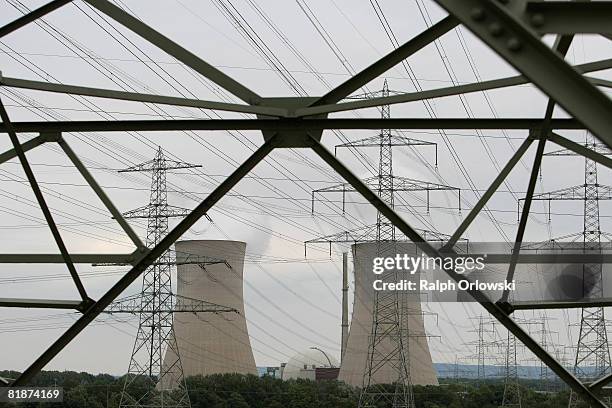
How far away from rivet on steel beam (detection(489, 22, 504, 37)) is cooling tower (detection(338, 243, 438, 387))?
2301 cm

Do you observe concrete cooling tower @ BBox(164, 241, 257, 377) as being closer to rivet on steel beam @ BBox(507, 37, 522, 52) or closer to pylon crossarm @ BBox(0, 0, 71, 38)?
pylon crossarm @ BBox(0, 0, 71, 38)

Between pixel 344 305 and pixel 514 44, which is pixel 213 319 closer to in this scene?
pixel 344 305

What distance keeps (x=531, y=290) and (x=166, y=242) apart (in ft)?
65.4

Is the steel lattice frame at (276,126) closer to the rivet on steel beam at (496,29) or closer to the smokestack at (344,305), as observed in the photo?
the rivet on steel beam at (496,29)

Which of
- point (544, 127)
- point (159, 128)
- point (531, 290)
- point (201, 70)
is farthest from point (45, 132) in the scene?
point (531, 290)

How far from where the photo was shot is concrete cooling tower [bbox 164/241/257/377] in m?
27.2

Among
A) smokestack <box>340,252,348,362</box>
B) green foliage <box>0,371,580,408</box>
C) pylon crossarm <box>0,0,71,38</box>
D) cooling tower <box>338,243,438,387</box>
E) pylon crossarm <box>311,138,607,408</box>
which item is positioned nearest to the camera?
pylon crossarm <box>0,0,71,38</box>

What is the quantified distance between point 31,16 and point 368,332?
83.3 ft

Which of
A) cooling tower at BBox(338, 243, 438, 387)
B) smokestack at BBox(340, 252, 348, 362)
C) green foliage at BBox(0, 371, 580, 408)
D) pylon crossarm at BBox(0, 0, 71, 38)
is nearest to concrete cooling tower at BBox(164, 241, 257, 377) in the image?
green foliage at BBox(0, 371, 580, 408)

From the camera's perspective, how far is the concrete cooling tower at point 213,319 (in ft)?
89.3

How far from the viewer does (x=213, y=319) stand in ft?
92.7

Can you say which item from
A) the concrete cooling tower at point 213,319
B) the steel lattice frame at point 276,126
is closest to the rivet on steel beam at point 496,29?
the steel lattice frame at point 276,126

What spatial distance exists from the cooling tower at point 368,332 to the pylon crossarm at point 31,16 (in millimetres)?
20464

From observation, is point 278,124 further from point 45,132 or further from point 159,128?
point 45,132
